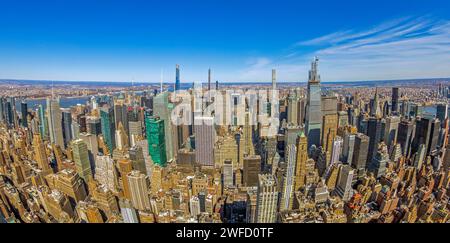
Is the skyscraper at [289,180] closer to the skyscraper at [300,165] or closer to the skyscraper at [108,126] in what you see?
the skyscraper at [300,165]

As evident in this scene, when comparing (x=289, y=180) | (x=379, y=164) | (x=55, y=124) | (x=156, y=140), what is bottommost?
(x=289, y=180)

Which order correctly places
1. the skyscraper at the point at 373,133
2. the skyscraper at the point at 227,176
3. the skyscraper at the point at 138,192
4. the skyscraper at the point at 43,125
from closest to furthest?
the skyscraper at the point at 138,192 < the skyscraper at the point at 227,176 < the skyscraper at the point at 373,133 < the skyscraper at the point at 43,125

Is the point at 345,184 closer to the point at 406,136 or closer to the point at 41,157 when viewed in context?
the point at 406,136

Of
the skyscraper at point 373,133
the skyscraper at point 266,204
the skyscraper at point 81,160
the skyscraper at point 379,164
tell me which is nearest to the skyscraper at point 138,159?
the skyscraper at point 81,160

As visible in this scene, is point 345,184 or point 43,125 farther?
point 43,125

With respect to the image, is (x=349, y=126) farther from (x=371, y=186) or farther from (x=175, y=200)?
(x=175, y=200)

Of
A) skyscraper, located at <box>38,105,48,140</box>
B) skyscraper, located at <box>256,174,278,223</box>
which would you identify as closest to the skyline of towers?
skyscraper, located at <box>256,174,278,223</box>

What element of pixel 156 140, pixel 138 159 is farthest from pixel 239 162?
pixel 138 159

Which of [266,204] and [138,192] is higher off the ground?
[266,204]
